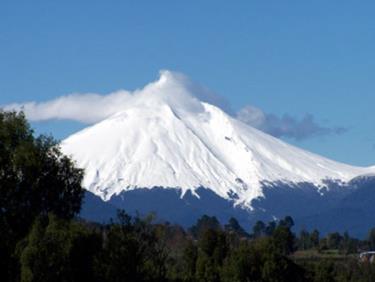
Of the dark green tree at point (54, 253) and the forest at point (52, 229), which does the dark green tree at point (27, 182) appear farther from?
the dark green tree at point (54, 253)

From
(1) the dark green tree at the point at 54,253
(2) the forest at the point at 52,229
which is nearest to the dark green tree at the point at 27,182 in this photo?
(2) the forest at the point at 52,229

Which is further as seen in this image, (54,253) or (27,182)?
(27,182)

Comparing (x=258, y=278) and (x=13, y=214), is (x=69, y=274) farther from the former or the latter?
(x=258, y=278)

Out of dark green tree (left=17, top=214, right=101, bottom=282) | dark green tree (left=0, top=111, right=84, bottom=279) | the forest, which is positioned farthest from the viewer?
dark green tree (left=0, top=111, right=84, bottom=279)

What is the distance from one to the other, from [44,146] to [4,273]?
794cm

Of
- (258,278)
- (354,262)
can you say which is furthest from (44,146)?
(354,262)

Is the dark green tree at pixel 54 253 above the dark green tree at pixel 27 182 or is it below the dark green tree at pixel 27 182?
below

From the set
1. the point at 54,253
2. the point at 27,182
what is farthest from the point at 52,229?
the point at 27,182

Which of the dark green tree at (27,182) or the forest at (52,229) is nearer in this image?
the forest at (52,229)

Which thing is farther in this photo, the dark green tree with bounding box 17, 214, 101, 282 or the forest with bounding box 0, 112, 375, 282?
the forest with bounding box 0, 112, 375, 282

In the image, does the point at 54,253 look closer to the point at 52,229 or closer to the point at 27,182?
the point at 52,229

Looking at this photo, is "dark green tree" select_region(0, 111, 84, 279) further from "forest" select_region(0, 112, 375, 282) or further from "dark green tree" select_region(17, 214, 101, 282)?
"dark green tree" select_region(17, 214, 101, 282)

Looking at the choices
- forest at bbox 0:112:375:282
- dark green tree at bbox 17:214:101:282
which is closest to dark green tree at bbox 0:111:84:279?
forest at bbox 0:112:375:282

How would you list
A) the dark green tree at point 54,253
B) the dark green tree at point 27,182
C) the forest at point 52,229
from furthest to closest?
1. the dark green tree at point 27,182
2. the forest at point 52,229
3. the dark green tree at point 54,253
